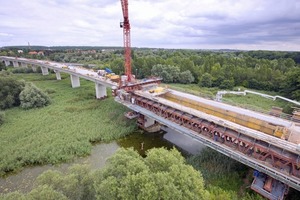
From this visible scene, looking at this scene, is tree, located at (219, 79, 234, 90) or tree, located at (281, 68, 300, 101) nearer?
tree, located at (281, 68, 300, 101)

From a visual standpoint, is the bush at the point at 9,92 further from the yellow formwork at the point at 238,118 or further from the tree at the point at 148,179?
the tree at the point at 148,179

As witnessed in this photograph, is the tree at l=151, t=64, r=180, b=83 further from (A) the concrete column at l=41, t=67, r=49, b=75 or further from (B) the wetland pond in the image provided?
(A) the concrete column at l=41, t=67, r=49, b=75

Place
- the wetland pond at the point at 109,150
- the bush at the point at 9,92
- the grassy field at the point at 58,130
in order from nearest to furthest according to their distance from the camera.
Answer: the wetland pond at the point at 109,150 → the grassy field at the point at 58,130 → the bush at the point at 9,92

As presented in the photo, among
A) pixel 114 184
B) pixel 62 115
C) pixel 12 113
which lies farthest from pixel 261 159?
pixel 12 113

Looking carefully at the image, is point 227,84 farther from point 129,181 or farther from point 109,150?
point 129,181

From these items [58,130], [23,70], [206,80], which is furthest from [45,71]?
[206,80]

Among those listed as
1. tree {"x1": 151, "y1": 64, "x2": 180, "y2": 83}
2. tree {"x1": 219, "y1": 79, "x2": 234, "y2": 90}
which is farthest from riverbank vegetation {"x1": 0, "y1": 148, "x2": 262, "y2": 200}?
tree {"x1": 151, "y1": 64, "x2": 180, "y2": 83}

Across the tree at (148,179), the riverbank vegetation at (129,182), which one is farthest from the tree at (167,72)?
the tree at (148,179)
